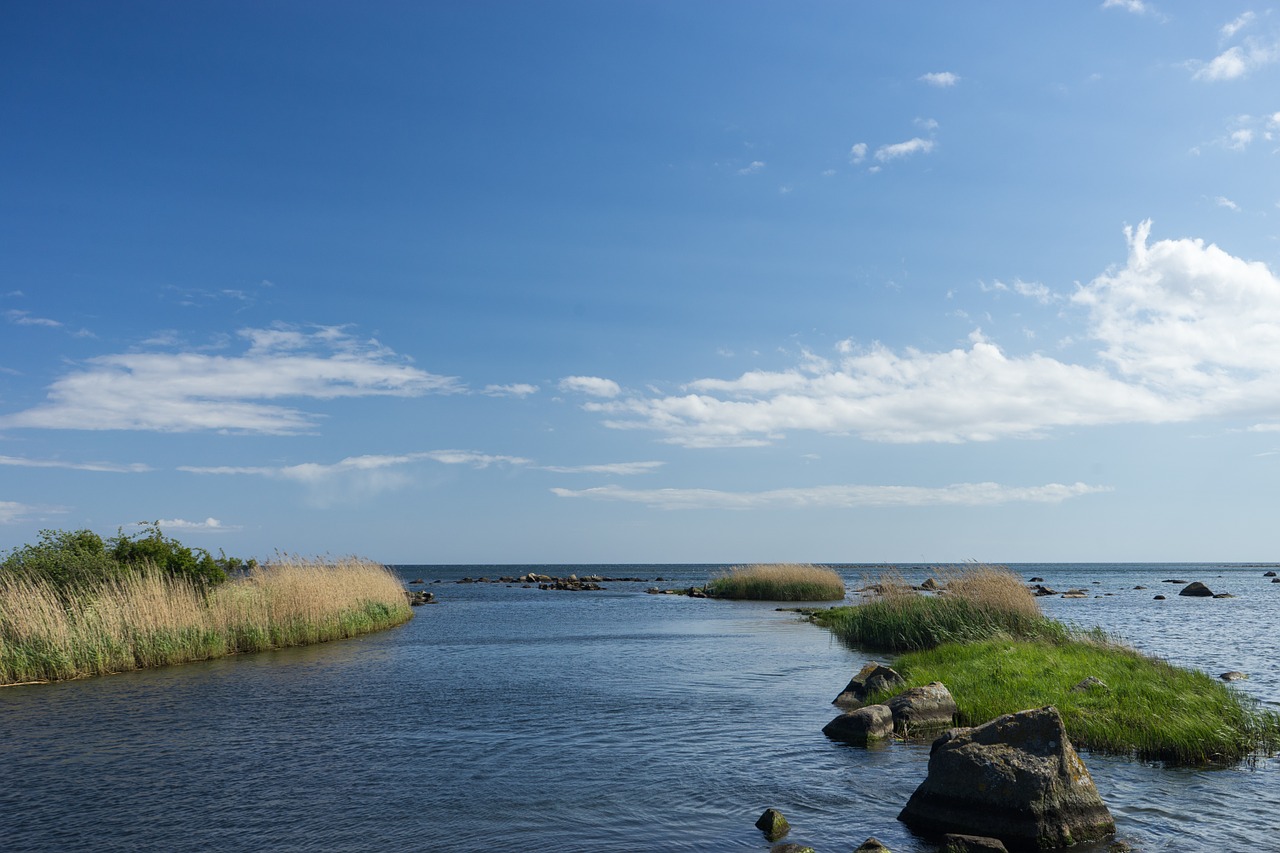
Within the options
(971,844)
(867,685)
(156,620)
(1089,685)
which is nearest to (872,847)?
(971,844)

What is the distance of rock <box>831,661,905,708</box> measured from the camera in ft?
62.4

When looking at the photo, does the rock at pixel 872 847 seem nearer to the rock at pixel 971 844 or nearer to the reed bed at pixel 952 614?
the rock at pixel 971 844

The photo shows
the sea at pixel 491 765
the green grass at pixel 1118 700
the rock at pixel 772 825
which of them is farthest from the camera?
the green grass at pixel 1118 700

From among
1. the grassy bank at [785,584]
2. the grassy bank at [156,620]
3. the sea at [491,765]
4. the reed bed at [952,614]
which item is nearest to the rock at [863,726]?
the sea at [491,765]

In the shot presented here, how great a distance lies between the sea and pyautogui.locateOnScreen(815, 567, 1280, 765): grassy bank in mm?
799

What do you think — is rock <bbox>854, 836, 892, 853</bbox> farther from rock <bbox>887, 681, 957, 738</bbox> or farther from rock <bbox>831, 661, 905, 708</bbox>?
rock <bbox>831, 661, 905, 708</bbox>

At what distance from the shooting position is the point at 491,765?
47.9 ft

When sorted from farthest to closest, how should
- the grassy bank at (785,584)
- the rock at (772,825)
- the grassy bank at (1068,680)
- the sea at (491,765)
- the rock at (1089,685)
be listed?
the grassy bank at (785,584)
the rock at (1089,685)
the grassy bank at (1068,680)
the sea at (491,765)
the rock at (772,825)

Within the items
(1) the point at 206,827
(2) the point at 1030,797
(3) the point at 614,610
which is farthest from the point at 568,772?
(3) the point at 614,610

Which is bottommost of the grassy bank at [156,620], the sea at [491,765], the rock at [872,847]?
the sea at [491,765]

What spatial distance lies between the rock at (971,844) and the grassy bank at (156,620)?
Answer: 2444cm

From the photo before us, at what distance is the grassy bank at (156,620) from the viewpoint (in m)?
23.6

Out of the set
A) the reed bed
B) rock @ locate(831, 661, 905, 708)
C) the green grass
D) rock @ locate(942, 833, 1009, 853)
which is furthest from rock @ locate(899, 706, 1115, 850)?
the reed bed

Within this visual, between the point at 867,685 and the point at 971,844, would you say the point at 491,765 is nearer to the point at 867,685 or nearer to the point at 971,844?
the point at 971,844
